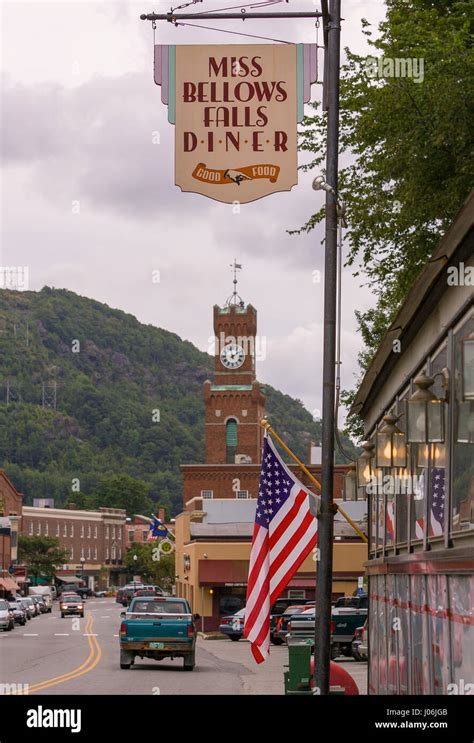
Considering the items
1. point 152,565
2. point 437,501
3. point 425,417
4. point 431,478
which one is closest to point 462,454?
point 425,417

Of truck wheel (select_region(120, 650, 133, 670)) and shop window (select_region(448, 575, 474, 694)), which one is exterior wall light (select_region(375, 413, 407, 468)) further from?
truck wheel (select_region(120, 650, 133, 670))

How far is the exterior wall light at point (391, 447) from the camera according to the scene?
12859 mm

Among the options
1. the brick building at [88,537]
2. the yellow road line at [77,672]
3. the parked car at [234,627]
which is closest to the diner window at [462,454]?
the yellow road line at [77,672]

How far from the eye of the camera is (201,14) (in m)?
12.0

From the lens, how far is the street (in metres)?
23.6

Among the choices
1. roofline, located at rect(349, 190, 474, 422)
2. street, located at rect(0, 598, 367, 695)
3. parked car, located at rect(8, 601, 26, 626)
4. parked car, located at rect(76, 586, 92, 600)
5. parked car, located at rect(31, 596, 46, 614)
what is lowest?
parked car, located at rect(76, 586, 92, 600)

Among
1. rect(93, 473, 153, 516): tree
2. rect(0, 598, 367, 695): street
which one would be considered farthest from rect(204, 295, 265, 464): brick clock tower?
rect(93, 473, 153, 516): tree

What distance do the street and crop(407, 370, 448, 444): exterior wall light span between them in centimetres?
1272

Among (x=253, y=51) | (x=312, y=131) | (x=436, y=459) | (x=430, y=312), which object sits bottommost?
(x=436, y=459)

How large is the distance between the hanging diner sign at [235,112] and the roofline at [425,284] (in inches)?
58.7

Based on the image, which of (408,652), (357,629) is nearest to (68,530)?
(357,629)

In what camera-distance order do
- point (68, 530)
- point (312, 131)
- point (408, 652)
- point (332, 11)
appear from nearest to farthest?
point (332, 11)
point (408, 652)
point (312, 131)
point (68, 530)
